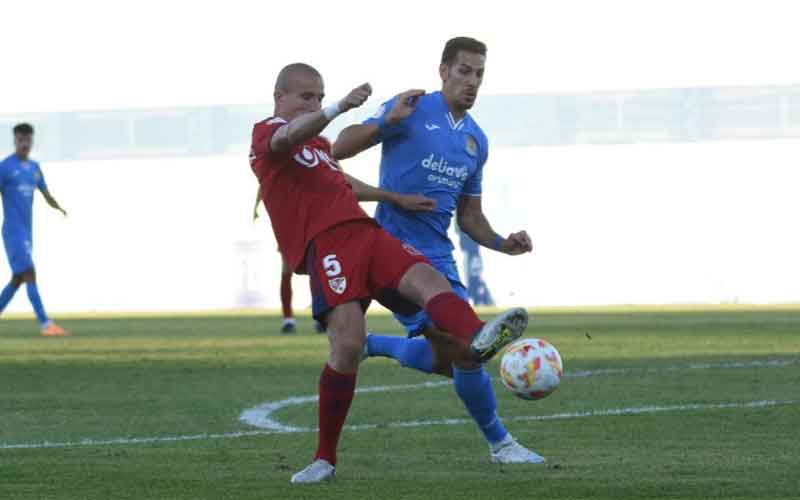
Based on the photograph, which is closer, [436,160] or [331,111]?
[331,111]

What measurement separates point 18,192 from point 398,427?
11.2 metres

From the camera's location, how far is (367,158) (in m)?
31.8

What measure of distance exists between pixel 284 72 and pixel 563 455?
6.03ft

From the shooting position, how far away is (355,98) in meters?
6.39

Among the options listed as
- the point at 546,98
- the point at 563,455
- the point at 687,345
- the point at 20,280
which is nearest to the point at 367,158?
the point at 546,98

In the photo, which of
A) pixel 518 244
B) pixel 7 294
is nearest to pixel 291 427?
pixel 518 244

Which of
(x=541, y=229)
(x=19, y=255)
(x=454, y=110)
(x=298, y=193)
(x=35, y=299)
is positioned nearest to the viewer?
(x=298, y=193)

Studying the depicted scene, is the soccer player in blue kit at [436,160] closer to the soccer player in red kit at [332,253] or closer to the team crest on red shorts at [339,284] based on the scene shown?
the soccer player in red kit at [332,253]

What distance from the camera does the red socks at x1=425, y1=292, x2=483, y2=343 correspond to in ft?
20.9

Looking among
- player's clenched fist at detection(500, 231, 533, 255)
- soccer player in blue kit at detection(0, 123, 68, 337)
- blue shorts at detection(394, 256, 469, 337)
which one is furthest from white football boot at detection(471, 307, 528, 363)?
soccer player in blue kit at detection(0, 123, 68, 337)

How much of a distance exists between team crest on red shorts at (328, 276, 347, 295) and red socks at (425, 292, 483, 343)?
315 mm

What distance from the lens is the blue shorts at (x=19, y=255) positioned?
18.8 meters

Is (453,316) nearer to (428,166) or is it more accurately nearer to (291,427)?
(428,166)

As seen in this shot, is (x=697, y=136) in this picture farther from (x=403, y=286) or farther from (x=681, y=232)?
(x=403, y=286)
